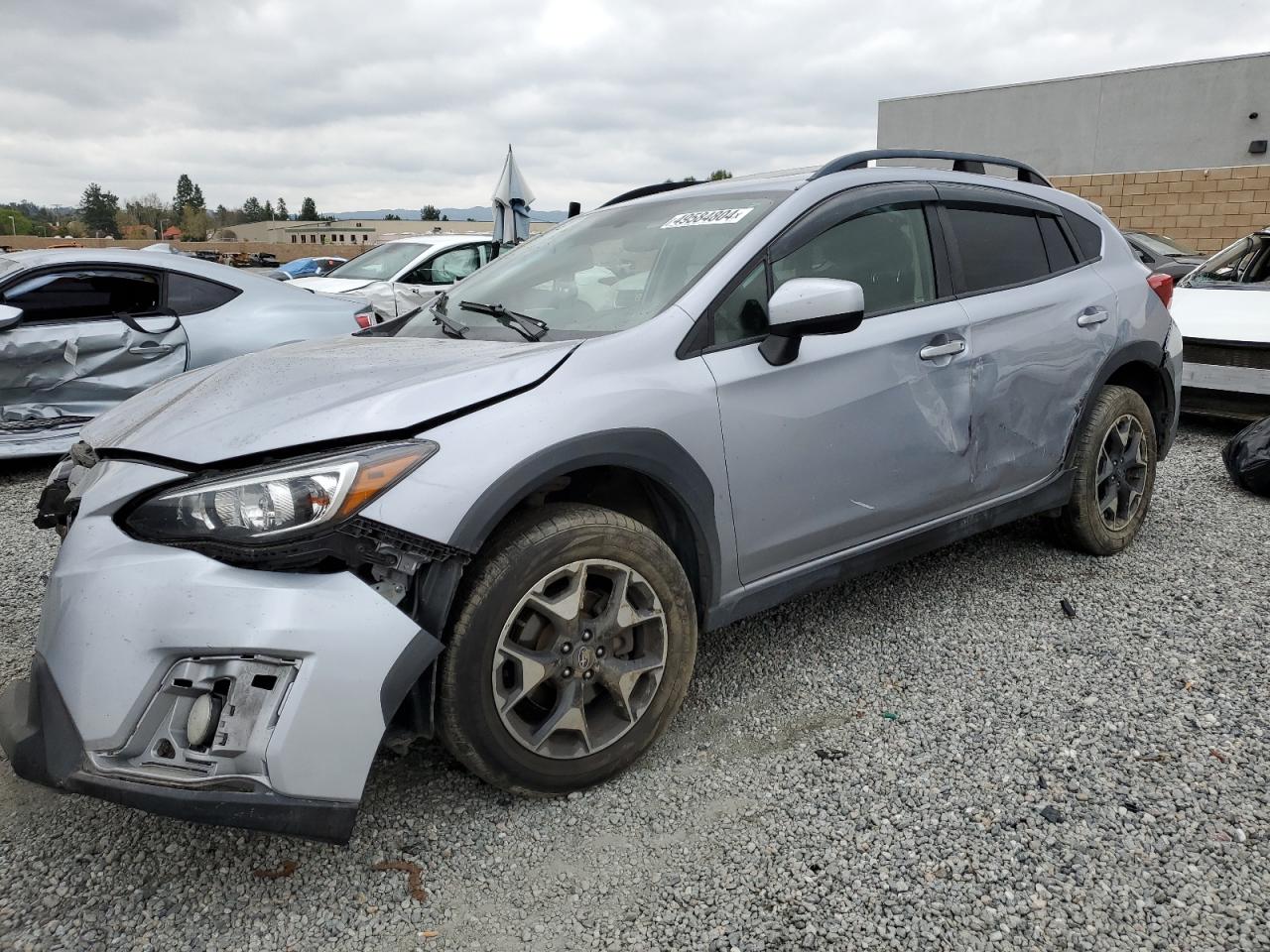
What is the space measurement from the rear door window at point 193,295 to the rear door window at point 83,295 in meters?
0.09

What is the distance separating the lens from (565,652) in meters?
2.35

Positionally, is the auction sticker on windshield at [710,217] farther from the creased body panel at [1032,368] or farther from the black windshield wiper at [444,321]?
the creased body panel at [1032,368]

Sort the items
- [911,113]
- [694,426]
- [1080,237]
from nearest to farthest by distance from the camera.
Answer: [694,426] < [1080,237] < [911,113]

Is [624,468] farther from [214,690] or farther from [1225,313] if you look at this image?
[1225,313]

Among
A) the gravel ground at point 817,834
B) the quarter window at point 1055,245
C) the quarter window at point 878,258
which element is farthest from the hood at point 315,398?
the quarter window at point 1055,245

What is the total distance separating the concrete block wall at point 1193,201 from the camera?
1769 centimetres

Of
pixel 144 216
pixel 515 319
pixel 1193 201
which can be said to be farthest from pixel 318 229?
pixel 515 319

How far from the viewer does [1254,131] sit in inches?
860

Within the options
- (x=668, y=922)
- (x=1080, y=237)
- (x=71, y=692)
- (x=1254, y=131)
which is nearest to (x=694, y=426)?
(x=668, y=922)

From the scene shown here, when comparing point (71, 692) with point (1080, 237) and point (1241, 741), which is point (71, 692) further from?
point (1080, 237)

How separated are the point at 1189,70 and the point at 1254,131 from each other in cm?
220

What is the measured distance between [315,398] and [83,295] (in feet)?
15.3

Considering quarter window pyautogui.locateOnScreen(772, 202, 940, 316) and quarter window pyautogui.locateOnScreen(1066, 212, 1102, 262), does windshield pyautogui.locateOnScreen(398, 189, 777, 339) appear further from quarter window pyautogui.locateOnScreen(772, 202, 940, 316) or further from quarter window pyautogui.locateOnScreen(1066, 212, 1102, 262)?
quarter window pyautogui.locateOnScreen(1066, 212, 1102, 262)

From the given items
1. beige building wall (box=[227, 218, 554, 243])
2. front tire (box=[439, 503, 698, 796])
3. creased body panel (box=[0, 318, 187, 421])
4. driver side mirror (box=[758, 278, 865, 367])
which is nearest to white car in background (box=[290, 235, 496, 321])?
creased body panel (box=[0, 318, 187, 421])
